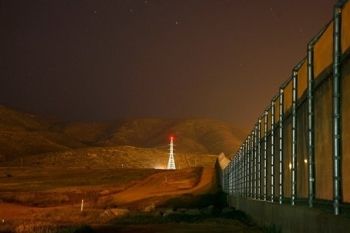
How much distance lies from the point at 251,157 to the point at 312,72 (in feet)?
43.1

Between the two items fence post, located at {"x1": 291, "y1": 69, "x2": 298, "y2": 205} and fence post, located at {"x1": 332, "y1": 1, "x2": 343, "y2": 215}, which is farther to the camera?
fence post, located at {"x1": 291, "y1": 69, "x2": 298, "y2": 205}

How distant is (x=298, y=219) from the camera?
13.1 meters

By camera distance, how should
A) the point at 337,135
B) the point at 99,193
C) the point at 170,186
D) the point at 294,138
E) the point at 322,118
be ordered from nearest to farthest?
the point at 337,135
the point at 322,118
the point at 294,138
the point at 170,186
the point at 99,193

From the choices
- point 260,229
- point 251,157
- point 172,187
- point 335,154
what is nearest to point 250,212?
point 251,157

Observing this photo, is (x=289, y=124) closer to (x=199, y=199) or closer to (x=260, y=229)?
(x=260, y=229)

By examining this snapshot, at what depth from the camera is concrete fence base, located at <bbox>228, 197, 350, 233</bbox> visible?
944cm

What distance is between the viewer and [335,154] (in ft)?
31.4

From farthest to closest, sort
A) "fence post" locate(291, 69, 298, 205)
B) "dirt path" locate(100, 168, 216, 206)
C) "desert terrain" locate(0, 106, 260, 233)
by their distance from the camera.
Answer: "dirt path" locate(100, 168, 216, 206), "desert terrain" locate(0, 106, 260, 233), "fence post" locate(291, 69, 298, 205)

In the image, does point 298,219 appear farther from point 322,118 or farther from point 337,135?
point 337,135

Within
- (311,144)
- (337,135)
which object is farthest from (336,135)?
(311,144)

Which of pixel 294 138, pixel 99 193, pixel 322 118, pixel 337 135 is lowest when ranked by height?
pixel 99 193

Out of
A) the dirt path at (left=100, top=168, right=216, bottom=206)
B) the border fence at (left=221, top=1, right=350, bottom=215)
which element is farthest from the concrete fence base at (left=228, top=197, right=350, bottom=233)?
the dirt path at (left=100, top=168, right=216, bottom=206)

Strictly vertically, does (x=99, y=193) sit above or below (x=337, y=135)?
below

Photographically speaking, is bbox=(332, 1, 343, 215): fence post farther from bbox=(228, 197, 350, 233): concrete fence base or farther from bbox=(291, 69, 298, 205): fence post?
bbox=(291, 69, 298, 205): fence post
